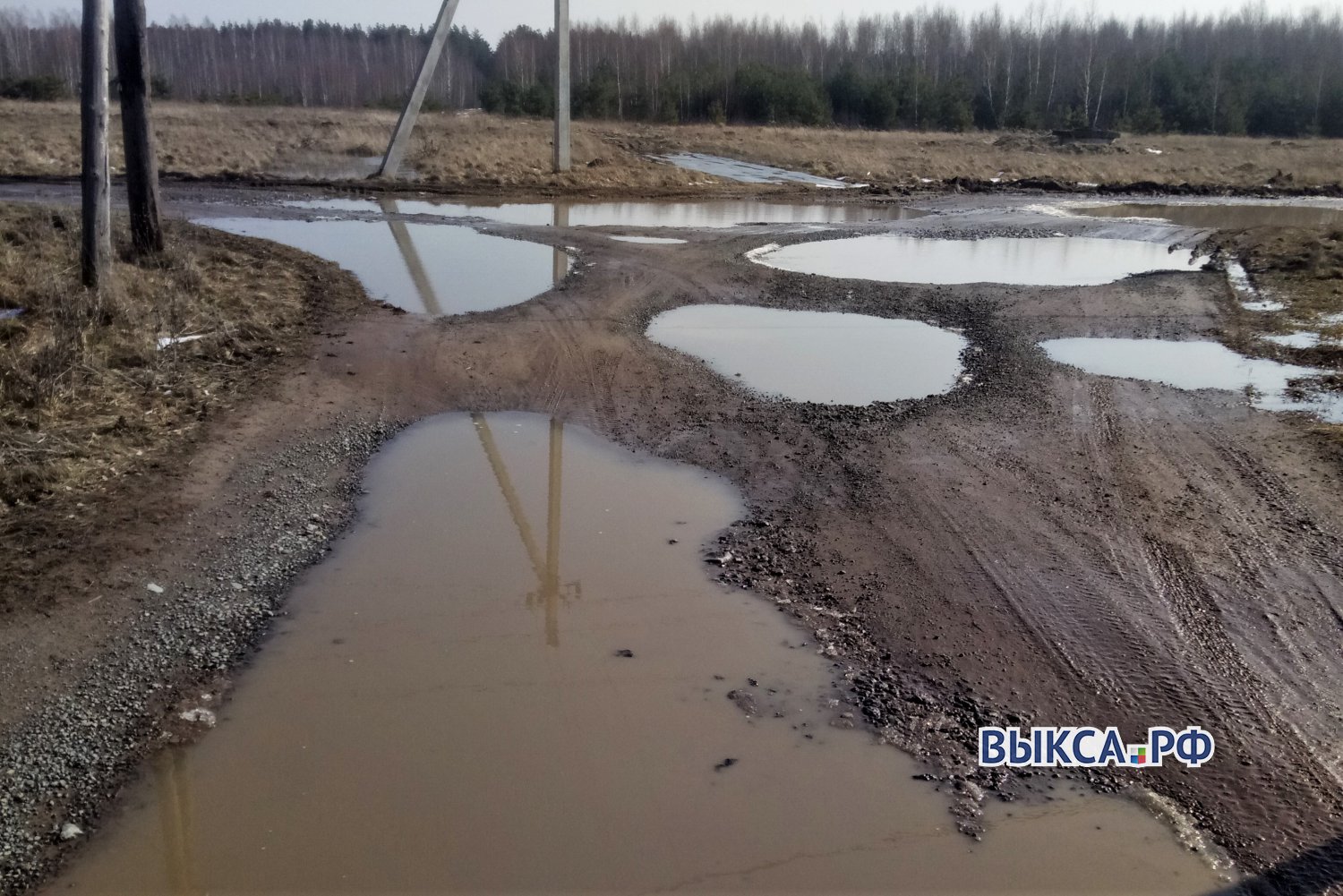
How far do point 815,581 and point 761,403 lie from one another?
10.9ft

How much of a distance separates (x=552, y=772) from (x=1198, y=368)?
854 centimetres

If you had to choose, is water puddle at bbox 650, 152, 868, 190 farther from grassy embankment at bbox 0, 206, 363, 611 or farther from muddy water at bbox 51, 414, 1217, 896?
muddy water at bbox 51, 414, 1217, 896

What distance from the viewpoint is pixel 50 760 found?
4027mm

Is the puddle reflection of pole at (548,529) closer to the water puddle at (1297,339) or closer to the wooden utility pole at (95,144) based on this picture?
the wooden utility pole at (95,144)

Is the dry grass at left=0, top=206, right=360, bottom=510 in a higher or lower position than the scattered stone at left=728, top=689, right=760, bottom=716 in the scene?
higher

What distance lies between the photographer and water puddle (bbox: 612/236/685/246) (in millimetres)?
17609

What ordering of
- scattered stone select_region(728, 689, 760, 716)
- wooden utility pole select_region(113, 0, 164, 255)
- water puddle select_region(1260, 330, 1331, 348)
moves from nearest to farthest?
scattered stone select_region(728, 689, 760, 716), water puddle select_region(1260, 330, 1331, 348), wooden utility pole select_region(113, 0, 164, 255)

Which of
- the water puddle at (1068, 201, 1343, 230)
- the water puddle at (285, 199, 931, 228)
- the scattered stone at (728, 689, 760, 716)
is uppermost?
the water puddle at (1068, 201, 1343, 230)

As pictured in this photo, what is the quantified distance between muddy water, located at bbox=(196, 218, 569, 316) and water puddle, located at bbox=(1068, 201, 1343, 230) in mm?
15718

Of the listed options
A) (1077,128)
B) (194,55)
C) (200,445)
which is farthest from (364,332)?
(194,55)

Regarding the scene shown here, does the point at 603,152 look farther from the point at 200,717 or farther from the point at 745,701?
the point at 200,717

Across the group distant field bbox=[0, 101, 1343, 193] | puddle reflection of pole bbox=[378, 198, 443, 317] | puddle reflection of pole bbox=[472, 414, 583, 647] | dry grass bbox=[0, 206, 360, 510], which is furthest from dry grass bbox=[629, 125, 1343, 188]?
puddle reflection of pole bbox=[472, 414, 583, 647]

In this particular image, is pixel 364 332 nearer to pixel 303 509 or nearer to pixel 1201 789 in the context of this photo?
pixel 303 509

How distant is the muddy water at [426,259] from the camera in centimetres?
1290
